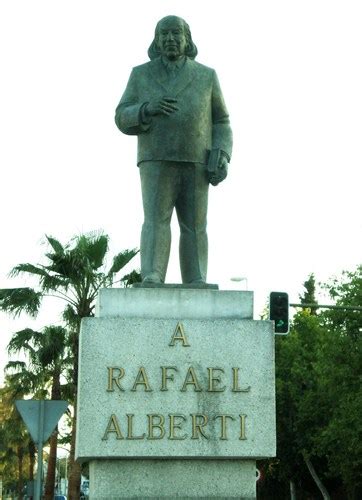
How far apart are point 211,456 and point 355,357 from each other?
27468mm

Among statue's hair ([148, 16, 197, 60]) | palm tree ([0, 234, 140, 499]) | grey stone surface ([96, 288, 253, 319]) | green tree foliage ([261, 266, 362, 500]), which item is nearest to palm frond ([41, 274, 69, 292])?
palm tree ([0, 234, 140, 499])

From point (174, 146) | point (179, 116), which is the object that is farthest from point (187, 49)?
point (174, 146)

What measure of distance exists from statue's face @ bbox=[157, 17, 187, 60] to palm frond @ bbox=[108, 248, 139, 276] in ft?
52.9

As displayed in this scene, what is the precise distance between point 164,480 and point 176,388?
718 mm

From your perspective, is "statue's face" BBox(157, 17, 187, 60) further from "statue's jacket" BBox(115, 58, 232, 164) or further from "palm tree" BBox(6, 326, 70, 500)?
"palm tree" BBox(6, 326, 70, 500)

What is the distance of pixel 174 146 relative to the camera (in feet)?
31.4

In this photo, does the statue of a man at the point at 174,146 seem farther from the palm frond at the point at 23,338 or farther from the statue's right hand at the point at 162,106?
the palm frond at the point at 23,338

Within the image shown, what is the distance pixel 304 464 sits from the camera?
49906mm

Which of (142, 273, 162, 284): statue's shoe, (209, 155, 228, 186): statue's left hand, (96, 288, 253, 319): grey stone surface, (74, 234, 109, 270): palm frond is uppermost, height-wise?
(74, 234, 109, 270): palm frond

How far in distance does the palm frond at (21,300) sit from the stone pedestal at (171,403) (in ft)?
56.5

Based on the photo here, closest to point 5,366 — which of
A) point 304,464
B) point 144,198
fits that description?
point 304,464

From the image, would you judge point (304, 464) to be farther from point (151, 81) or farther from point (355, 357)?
point (151, 81)

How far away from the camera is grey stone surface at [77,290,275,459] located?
28.5 ft

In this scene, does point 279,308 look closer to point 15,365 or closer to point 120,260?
point 120,260
